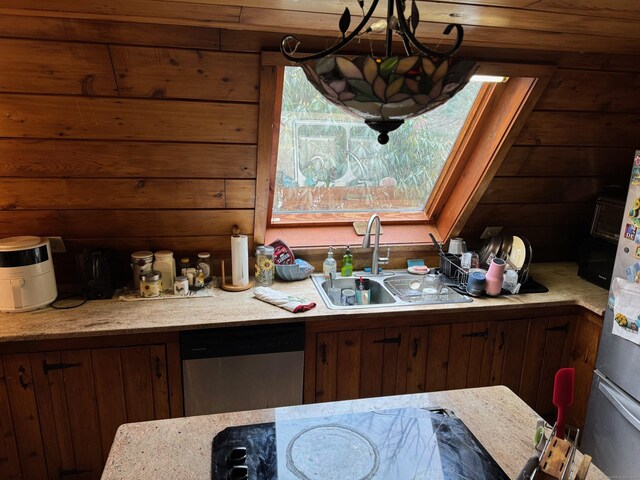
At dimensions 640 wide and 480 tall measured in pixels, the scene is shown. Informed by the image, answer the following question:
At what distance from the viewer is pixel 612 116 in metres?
2.32

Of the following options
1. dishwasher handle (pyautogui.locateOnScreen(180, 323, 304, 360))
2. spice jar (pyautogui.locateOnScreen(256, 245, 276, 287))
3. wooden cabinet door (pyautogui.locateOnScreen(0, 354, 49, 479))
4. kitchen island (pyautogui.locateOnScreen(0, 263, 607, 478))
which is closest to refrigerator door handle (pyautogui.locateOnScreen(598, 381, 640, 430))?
kitchen island (pyautogui.locateOnScreen(0, 263, 607, 478))

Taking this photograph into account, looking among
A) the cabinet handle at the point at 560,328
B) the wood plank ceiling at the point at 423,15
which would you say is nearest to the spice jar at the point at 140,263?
the wood plank ceiling at the point at 423,15

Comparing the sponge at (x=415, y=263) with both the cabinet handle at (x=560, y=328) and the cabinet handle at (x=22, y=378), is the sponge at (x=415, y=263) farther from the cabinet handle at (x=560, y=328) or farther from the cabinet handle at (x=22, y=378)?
the cabinet handle at (x=22, y=378)

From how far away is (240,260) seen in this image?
7.89 ft

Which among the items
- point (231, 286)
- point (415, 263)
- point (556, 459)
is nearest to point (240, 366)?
point (231, 286)

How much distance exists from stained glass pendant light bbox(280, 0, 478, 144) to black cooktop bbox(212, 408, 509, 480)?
805mm

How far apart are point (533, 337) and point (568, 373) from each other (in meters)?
1.71

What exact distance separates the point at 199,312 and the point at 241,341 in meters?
0.23

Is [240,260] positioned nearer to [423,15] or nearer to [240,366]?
[240,366]

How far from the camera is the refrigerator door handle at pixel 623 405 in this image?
6.68 ft

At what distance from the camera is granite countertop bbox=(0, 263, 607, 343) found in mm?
1958

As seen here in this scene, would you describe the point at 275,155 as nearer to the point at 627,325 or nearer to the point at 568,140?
the point at 568,140

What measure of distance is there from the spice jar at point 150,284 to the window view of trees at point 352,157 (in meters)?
0.75

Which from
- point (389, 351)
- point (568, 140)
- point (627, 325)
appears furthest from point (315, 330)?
point (568, 140)
